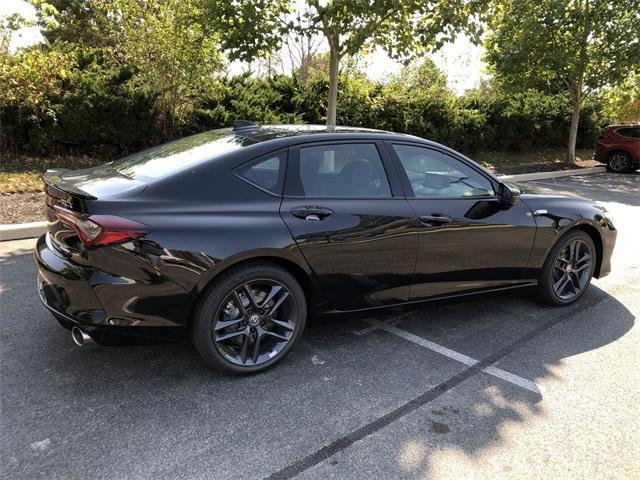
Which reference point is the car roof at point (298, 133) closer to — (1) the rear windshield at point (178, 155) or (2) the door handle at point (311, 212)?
(1) the rear windshield at point (178, 155)

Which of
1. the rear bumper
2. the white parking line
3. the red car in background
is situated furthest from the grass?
the red car in background

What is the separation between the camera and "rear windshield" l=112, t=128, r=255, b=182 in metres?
3.22

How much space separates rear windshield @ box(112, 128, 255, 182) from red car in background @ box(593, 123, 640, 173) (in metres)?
16.8

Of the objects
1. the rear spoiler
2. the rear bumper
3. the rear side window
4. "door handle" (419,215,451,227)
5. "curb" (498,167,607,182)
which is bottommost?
"curb" (498,167,607,182)

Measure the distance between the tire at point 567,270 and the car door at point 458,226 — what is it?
1.13 feet

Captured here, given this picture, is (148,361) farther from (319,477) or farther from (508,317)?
(508,317)

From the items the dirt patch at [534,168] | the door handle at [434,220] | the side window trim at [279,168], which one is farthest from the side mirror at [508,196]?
the dirt patch at [534,168]

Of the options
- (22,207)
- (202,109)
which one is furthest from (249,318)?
(202,109)

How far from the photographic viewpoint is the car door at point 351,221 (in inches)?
129

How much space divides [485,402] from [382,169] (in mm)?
1625

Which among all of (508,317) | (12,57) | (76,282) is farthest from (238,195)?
(12,57)

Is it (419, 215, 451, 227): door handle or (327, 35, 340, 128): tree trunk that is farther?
(327, 35, 340, 128): tree trunk

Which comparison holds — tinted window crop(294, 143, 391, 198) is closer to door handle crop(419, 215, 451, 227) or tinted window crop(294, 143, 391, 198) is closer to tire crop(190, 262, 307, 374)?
door handle crop(419, 215, 451, 227)

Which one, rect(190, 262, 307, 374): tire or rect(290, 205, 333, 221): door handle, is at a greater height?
rect(290, 205, 333, 221): door handle
